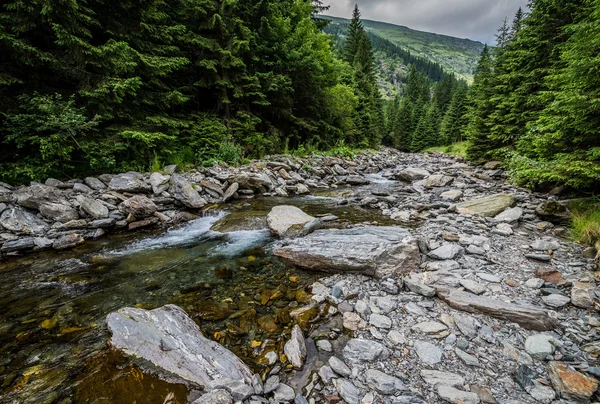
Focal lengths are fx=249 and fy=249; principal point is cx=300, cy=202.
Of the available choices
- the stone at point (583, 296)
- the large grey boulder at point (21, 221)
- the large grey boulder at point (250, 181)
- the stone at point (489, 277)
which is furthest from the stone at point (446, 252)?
the large grey boulder at point (21, 221)

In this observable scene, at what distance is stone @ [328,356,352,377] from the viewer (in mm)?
2256

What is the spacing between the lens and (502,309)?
2.76 meters

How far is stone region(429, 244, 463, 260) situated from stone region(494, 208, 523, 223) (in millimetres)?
2225

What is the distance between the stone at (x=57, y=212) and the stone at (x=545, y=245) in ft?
30.6

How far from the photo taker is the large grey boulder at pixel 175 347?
220 cm

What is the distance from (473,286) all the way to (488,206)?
3959 millimetres

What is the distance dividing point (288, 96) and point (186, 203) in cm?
1032

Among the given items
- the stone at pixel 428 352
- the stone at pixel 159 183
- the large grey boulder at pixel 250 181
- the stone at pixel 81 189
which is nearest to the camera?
the stone at pixel 428 352

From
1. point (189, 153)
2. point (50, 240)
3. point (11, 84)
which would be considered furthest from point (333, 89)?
point (50, 240)

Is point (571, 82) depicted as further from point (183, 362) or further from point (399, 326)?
point (183, 362)

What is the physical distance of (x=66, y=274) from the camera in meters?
4.16

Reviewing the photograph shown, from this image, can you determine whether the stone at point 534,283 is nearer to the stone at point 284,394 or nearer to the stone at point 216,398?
the stone at point 284,394

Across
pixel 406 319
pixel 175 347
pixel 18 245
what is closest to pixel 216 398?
pixel 175 347

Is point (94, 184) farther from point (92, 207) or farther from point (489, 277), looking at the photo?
point (489, 277)
